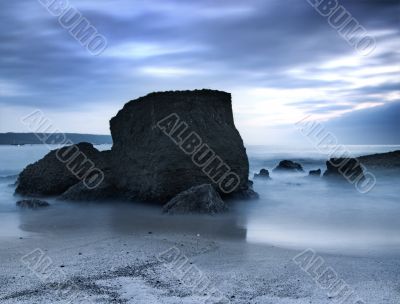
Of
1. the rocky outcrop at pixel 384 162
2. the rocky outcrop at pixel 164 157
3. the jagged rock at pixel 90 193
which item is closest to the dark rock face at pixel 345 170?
the rocky outcrop at pixel 384 162

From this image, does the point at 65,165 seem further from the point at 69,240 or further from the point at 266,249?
the point at 266,249

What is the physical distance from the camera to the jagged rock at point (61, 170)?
38.7 ft

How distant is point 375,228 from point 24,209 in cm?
701

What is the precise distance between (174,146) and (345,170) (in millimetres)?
10258

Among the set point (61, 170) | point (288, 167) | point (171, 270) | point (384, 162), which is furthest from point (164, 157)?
point (288, 167)

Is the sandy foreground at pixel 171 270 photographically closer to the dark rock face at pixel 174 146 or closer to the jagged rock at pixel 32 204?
the jagged rock at pixel 32 204

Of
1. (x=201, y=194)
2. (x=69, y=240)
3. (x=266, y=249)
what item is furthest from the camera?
(x=201, y=194)

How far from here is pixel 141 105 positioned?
35.5 ft

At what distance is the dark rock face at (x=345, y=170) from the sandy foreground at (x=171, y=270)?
1141 centimetres

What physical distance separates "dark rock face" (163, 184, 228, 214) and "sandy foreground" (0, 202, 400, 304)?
138cm

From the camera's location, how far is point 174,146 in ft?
32.8

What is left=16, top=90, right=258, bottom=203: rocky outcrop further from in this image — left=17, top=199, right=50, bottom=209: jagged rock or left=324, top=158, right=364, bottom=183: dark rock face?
left=324, top=158, right=364, bottom=183: dark rock face

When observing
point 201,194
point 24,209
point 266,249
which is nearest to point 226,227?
point 201,194

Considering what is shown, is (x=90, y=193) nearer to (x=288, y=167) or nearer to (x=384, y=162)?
(x=288, y=167)
